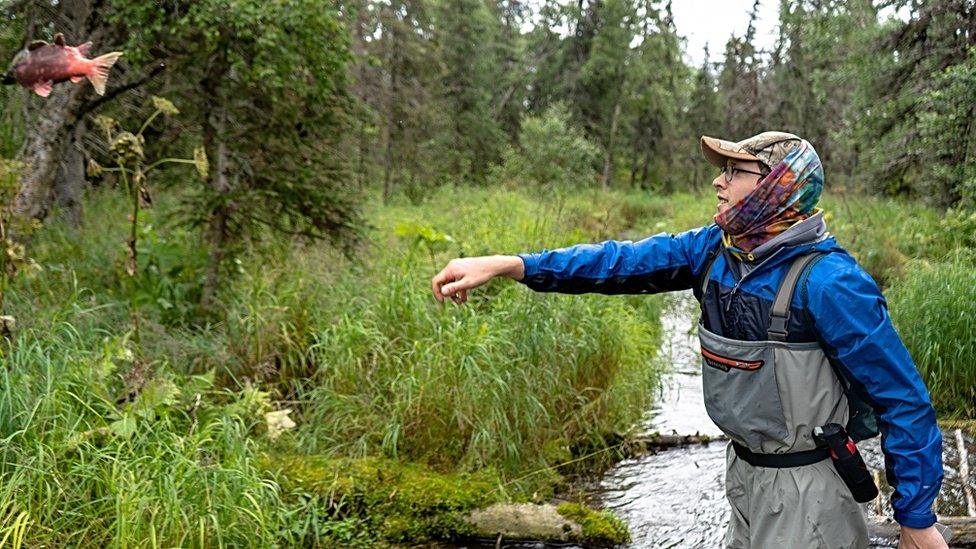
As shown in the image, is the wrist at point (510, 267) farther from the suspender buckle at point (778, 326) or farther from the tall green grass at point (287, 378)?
the tall green grass at point (287, 378)

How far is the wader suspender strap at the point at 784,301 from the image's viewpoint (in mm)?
2027

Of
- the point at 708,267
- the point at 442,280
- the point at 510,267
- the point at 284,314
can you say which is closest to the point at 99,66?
the point at 284,314

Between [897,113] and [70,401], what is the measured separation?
43.2ft

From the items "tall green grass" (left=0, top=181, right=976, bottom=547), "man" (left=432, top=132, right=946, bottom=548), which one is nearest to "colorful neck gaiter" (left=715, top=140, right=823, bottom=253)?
"man" (left=432, top=132, right=946, bottom=548)

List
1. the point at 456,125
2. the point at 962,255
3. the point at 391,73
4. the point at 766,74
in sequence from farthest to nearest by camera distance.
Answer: the point at 766,74
the point at 456,125
the point at 391,73
the point at 962,255

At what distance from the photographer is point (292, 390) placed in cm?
555

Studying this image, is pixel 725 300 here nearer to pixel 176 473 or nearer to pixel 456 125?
pixel 176 473

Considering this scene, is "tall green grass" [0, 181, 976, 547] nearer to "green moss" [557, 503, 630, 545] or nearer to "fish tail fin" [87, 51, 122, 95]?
"green moss" [557, 503, 630, 545]

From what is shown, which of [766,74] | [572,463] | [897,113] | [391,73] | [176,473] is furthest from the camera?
[766,74]

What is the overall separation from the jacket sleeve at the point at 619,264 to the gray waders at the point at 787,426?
349mm

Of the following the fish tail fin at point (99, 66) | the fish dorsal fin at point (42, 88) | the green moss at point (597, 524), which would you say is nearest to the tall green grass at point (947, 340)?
the green moss at point (597, 524)

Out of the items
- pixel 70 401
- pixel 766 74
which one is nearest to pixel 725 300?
pixel 70 401

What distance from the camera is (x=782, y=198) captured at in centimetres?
210

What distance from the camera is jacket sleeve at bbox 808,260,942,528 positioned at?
A: 1906 mm
